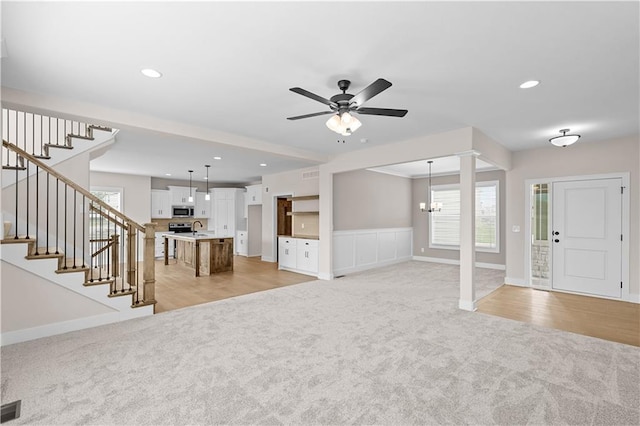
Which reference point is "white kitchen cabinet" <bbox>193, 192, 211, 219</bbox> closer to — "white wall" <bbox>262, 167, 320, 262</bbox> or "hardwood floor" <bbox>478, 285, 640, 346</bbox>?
"white wall" <bbox>262, 167, 320, 262</bbox>

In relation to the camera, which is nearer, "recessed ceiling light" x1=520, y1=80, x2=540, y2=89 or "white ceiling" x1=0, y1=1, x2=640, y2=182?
"white ceiling" x1=0, y1=1, x2=640, y2=182

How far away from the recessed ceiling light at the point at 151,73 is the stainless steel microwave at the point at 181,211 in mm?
7929

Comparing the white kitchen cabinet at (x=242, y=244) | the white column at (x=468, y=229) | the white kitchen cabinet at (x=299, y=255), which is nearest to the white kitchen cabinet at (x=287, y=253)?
the white kitchen cabinet at (x=299, y=255)

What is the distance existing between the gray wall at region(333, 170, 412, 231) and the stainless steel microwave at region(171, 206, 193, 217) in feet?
19.2

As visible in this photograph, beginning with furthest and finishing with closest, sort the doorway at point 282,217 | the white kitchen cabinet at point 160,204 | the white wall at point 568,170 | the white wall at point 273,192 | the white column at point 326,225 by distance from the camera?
the white kitchen cabinet at point 160,204 → the doorway at point 282,217 → the white wall at point 273,192 → the white column at point 326,225 → the white wall at point 568,170

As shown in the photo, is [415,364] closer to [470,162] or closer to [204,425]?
[204,425]

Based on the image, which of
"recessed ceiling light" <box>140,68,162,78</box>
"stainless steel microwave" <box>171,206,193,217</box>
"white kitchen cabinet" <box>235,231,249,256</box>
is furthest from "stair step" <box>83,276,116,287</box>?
"stainless steel microwave" <box>171,206,193,217</box>

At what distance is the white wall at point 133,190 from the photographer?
8461mm

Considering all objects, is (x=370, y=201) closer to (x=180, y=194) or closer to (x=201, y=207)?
Result: (x=201, y=207)

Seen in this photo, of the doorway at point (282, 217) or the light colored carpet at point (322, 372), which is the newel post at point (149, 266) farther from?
the doorway at point (282, 217)

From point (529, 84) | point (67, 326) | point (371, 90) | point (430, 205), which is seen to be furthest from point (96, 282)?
point (430, 205)

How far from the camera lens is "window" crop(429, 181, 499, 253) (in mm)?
7480

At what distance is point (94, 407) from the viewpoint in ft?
6.96

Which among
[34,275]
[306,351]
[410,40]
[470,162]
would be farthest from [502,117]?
[34,275]
